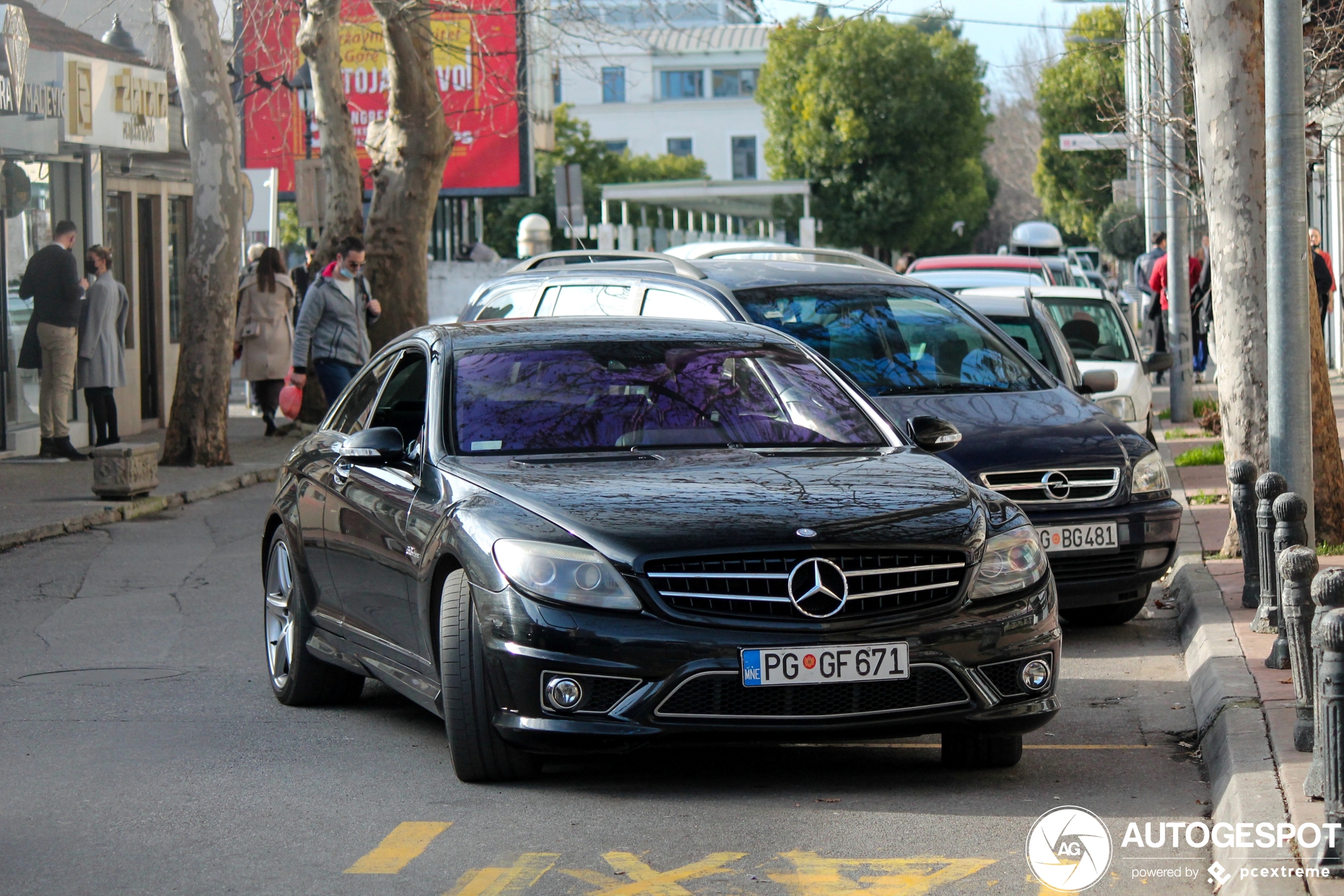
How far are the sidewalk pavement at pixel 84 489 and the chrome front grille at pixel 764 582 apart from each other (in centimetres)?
829

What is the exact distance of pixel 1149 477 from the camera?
9102mm

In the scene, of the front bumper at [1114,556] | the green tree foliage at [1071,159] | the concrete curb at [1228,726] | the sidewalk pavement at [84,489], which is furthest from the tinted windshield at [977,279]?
the green tree foliage at [1071,159]

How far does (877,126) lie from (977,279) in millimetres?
53281

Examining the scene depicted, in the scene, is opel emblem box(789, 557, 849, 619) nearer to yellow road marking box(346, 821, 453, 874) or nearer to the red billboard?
yellow road marking box(346, 821, 453, 874)

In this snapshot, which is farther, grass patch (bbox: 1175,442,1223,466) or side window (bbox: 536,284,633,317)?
grass patch (bbox: 1175,442,1223,466)

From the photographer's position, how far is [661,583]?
567 centimetres

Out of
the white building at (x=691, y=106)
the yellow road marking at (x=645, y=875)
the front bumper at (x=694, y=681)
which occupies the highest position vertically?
the white building at (x=691, y=106)

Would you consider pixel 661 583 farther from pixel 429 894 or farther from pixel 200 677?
pixel 200 677

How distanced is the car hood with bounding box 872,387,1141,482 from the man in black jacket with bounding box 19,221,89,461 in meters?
11.0

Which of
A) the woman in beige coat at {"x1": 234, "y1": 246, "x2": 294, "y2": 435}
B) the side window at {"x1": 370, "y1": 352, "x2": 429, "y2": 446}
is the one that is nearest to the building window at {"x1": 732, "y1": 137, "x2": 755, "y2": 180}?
the woman in beige coat at {"x1": 234, "y1": 246, "x2": 294, "y2": 435}

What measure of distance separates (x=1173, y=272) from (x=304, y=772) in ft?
49.5

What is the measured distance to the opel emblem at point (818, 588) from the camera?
18.7 ft

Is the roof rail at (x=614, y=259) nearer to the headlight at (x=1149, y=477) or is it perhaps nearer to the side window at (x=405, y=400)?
the headlight at (x=1149, y=477)

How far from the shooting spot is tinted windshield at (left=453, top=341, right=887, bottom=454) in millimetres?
6770
